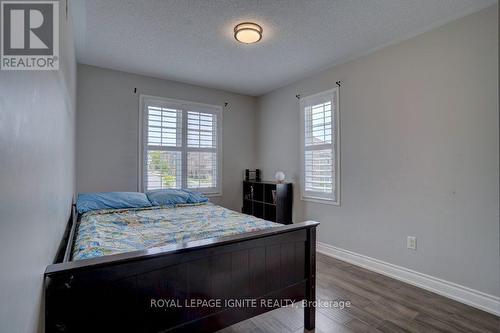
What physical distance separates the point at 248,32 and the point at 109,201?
7.63 feet

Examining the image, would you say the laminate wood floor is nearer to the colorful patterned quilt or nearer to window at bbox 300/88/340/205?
the colorful patterned quilt

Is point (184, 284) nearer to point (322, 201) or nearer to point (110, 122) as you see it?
point (322, 201)

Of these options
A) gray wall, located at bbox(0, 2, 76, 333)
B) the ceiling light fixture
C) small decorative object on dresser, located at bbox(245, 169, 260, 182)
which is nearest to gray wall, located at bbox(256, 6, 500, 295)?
the ceiling light fixture

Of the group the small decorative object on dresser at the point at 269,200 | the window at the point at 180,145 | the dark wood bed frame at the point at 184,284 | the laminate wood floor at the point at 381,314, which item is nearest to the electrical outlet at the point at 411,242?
the laminate wood floor at the point at 381,314

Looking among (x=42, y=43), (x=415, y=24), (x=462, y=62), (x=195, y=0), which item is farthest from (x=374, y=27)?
(x=42, y=43)

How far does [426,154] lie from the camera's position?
2547 mm

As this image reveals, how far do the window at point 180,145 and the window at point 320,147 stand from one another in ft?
4.86

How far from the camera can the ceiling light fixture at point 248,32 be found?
2438mm

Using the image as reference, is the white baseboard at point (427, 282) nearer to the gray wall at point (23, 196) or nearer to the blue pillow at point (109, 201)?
the blue pillow at point (109, 201)

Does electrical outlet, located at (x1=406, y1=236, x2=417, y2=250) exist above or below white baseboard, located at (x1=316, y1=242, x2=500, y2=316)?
above

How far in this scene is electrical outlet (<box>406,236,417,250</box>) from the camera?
263 cm

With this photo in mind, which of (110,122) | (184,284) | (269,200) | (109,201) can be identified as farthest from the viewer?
(269,200)

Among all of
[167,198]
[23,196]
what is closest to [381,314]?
[23,196]

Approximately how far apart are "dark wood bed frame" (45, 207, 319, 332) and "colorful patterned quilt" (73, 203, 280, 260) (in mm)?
170
